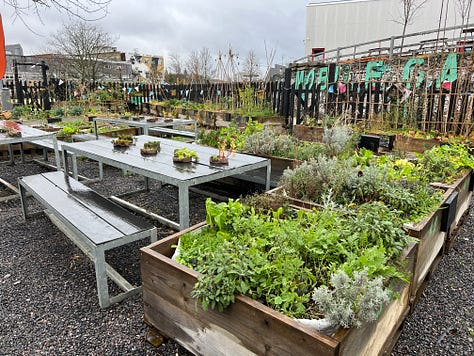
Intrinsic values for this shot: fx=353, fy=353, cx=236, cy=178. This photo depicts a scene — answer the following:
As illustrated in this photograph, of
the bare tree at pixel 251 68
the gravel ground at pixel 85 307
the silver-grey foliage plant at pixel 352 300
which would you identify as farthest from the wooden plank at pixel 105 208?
the bare tree at pixel 251 68

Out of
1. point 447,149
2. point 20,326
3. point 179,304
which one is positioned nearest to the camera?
point 179,304

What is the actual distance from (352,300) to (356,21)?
23349mm

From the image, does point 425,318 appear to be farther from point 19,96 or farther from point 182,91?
point 19,96

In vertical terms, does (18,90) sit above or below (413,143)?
above

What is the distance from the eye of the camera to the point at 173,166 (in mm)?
3158

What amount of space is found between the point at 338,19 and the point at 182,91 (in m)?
13.5

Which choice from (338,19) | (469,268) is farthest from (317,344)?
(338,19)

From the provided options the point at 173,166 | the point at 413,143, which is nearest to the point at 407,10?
the point at 413,143

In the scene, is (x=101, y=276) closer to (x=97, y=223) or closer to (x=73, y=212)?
(x=97, y=223)

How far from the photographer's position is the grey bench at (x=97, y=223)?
2229mm

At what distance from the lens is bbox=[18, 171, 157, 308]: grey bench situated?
223cm

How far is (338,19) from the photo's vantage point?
72.1ft

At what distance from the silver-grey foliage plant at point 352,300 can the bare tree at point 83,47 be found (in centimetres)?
1653

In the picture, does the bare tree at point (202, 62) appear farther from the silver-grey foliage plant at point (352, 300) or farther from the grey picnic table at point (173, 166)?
the silver-grey foliage plant at point (352, 300)
